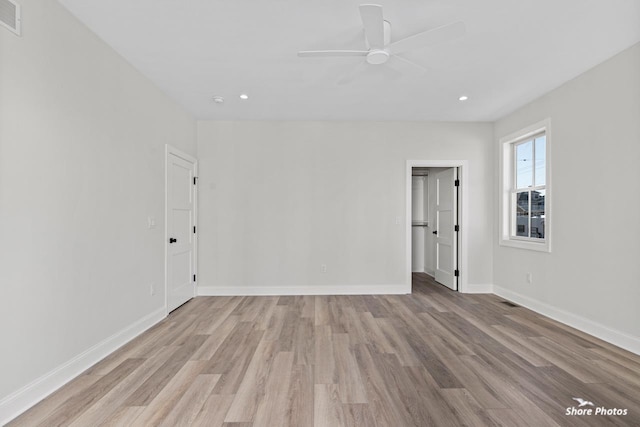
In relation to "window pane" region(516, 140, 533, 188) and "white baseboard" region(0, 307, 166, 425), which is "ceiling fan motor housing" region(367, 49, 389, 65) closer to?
"window pane" region(516, 140, 533, 188)

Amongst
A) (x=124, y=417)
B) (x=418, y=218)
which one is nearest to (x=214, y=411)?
(x=124, y=417)

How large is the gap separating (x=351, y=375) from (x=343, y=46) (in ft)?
8.88

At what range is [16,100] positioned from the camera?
181 cm

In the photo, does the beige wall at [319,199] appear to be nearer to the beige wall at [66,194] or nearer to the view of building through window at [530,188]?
the view of building through window at [530,188]

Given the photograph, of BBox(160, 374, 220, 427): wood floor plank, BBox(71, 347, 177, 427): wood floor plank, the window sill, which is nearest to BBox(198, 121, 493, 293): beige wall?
the window sill

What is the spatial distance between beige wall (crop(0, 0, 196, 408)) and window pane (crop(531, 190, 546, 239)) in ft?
15.7

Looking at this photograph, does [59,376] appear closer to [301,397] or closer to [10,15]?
[301,397]

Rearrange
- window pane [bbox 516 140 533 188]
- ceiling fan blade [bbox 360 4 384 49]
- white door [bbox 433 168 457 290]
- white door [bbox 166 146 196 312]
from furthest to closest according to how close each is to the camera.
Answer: white door [bbox 433 168 457 290]
window pane [bbox 516 140 533 188]
white door [bbox 166 146 196 312]
ceiling fan blade [bbox 360 4 384 49]

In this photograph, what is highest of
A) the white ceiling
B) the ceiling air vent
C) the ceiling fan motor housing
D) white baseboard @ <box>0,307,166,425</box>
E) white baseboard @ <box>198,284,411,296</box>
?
the white ceiling

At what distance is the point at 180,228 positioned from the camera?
412 centimetres

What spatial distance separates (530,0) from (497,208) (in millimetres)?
3184

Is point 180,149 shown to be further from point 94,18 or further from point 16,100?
point 16,100

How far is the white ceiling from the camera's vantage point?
7.16 ft

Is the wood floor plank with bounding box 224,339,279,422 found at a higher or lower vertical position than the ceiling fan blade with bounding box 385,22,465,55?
lower
